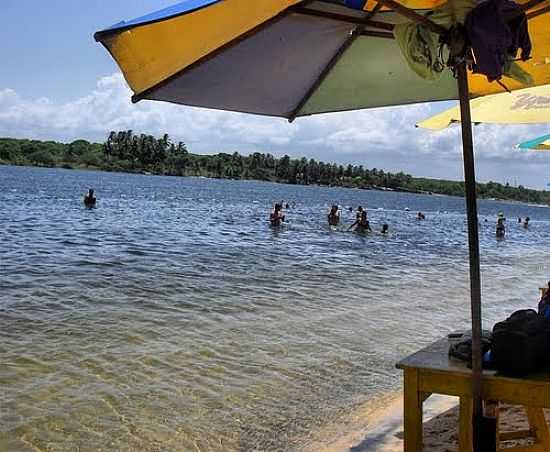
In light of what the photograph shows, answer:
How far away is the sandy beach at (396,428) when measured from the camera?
3.96 meters

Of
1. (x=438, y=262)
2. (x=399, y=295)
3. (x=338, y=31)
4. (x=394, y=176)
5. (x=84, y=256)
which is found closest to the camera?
(x=338, y=31)

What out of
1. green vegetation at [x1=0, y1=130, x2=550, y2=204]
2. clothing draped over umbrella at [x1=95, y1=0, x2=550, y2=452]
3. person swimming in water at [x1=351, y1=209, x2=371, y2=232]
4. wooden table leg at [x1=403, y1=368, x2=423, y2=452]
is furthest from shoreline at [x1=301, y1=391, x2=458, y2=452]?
green vegetation at [x1=0, y1=130, x2=550, y2=204]

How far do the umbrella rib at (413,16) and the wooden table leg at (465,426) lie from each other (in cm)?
154

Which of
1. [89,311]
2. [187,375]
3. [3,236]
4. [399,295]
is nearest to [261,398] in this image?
[187,375]

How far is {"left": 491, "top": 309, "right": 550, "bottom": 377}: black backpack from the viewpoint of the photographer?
7.32 feet

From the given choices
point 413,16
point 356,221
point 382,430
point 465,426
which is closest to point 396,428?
point 382,430


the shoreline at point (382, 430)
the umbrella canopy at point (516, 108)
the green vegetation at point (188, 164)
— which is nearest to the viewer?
the shoreline at point (382, 430)

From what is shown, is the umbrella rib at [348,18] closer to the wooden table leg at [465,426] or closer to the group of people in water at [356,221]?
the wooden table leg at [465,426]

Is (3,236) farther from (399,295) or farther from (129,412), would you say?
(129,412)

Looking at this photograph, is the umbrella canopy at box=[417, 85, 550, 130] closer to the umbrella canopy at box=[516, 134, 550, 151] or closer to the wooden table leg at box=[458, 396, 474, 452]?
the umbrella canopy at box=[516, 134, 550, 151]

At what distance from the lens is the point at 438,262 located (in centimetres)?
1858

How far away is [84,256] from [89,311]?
6.86 meters

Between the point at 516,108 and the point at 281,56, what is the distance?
2495 millimetres

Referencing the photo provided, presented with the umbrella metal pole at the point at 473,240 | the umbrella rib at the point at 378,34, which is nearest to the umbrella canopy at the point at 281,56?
the umbrella rib at the point at 378,34
